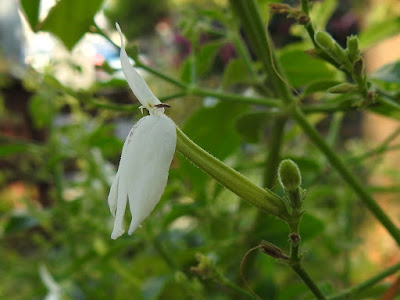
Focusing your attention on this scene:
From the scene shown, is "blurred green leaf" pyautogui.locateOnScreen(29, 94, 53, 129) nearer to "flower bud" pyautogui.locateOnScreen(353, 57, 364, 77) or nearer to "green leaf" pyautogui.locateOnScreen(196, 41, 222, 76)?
"green leaf" pyautogui.locateOnScreen(196, 41, 222, 76)

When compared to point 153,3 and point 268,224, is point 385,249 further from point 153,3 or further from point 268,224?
point 153,3

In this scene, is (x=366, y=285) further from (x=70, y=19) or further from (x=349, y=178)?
(x=70, y=19)

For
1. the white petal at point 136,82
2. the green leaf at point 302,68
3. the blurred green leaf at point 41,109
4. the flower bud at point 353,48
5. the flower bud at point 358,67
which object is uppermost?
the blurred green leaf at point 41,109

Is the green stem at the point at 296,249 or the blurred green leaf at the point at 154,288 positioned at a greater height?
the blurred green leaf at the point at 154,288

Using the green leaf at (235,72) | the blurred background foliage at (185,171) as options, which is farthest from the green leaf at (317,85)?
the green leaf at (235,72)

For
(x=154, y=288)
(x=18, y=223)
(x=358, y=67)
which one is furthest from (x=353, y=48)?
(x=18, y=223)

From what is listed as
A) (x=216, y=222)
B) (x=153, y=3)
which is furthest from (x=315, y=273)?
(x=153, y=3)

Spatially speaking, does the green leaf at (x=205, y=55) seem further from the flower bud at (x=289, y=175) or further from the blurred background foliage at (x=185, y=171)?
the flower bud at (x=289, y=175)
